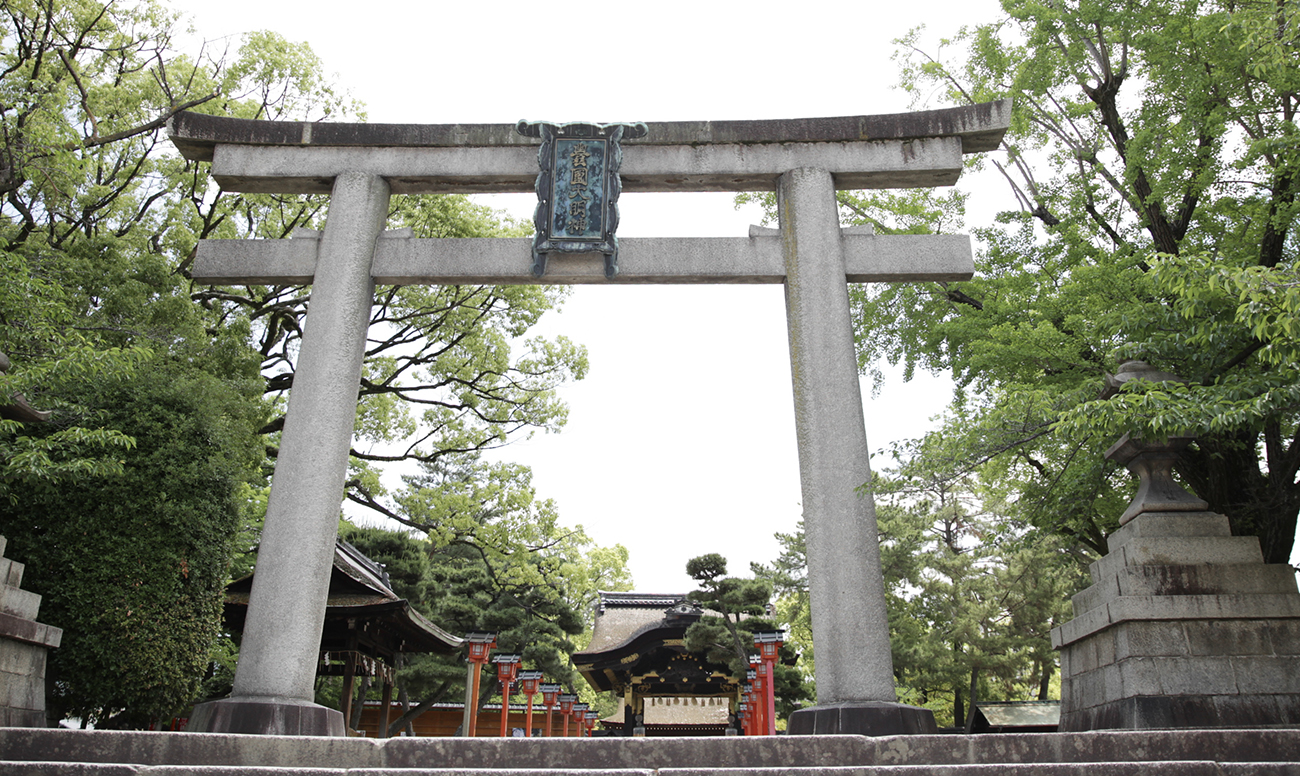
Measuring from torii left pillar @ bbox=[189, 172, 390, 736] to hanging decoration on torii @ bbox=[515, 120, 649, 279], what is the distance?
1483 mm

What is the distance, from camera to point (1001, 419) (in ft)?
20.7

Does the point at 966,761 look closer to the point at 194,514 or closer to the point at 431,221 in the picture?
the point at 194,514

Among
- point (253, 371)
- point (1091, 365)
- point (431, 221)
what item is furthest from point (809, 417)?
point (431, 221)

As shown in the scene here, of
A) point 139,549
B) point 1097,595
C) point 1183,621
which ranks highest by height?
point 139,549

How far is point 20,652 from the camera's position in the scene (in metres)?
6.27

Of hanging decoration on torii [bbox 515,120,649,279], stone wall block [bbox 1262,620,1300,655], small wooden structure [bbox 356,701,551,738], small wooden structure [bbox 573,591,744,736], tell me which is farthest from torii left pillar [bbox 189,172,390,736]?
small wooden structure [bbox 356,701,551,738]

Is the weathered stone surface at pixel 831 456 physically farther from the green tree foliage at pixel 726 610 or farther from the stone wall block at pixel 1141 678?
the green tree foliage at pixel 726 610

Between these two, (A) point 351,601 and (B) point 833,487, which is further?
(A) point 351,601

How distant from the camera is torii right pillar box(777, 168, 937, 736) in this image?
5.72 m

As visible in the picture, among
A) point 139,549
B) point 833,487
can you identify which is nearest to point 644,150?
point 833,487

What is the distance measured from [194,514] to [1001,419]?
7435 mm

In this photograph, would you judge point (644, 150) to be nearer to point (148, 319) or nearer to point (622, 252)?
point (622, 252)

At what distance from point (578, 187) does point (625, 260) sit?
2.52 feet

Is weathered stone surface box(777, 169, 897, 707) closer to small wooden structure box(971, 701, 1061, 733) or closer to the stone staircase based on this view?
the stone staircase
